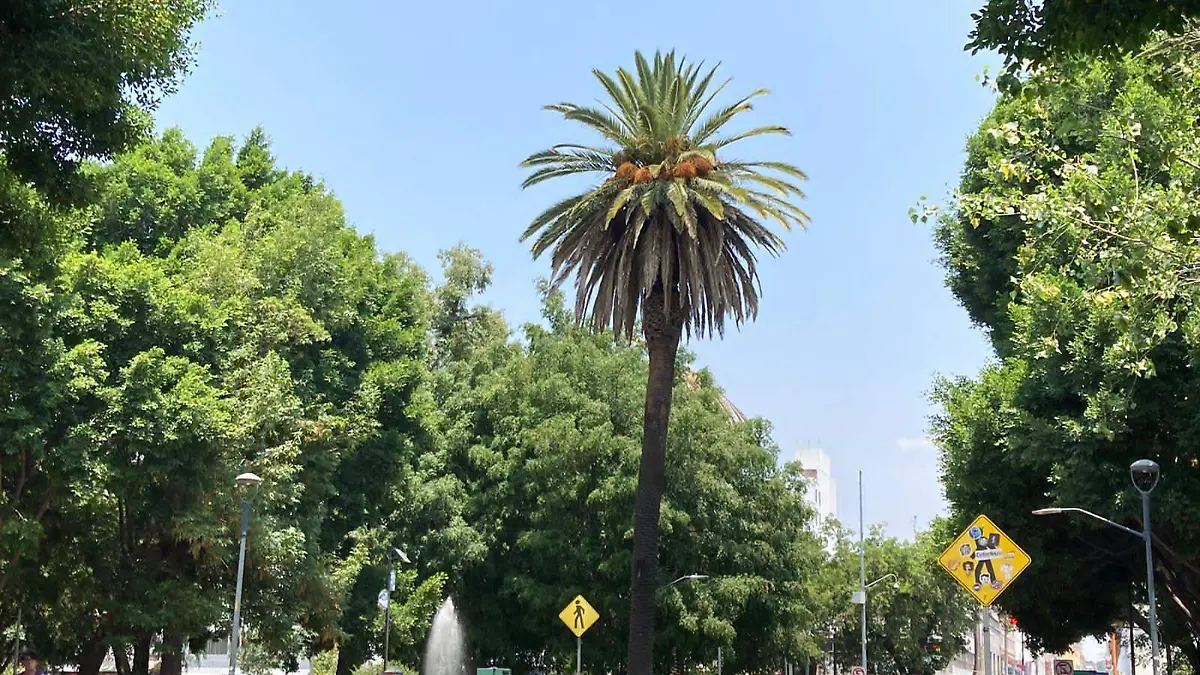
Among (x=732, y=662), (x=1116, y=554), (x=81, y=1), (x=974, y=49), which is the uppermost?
(x=81, y=1)

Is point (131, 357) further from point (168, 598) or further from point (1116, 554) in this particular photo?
point (1116, 554)

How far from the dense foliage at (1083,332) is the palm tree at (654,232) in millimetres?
5921

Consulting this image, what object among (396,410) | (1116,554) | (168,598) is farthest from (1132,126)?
(396,410)

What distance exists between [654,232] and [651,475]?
6.18 metres

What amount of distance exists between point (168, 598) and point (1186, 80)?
1027 inches

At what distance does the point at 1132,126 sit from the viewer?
17.7 m

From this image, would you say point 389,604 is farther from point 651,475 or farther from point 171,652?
point 651,475

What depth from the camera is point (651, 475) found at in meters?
30.5

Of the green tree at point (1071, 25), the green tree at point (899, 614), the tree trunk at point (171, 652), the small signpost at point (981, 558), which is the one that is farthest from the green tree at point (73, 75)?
the green tree at point (899, 614)

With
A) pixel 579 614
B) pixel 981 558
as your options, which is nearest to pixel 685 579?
pixel 579 614

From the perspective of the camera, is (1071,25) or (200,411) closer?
(1071,25)

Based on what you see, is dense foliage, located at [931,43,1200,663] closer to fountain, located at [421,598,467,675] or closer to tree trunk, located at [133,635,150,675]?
fountain, located at [421,598,467,675]

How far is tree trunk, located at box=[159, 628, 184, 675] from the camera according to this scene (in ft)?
106

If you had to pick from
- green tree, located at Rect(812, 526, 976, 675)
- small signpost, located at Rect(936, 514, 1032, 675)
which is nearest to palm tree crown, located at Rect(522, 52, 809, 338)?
small signpost, located at Rect(936, 514, 1032, 675)
